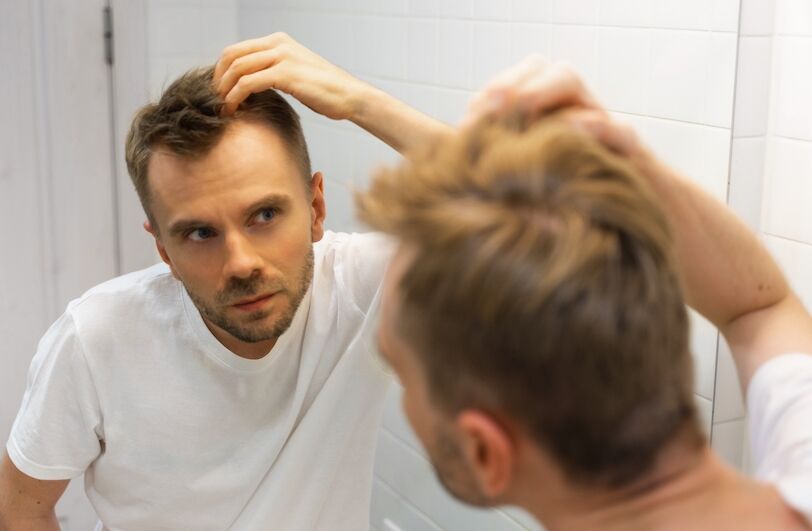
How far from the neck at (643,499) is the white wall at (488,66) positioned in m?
0.57

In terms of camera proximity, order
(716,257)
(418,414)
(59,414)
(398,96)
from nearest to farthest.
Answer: (418,414) → (716,257) → (59,414) → (398,96)

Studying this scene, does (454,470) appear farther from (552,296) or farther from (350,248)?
(350,248)

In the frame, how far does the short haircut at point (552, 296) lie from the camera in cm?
72

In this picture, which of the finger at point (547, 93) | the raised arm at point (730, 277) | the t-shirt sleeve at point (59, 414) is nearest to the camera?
the finger at point (547, 93)

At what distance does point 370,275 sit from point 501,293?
79 centimetres

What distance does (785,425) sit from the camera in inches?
35.5

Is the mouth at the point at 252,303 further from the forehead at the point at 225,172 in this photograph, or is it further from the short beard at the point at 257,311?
the forehead at the point at 225,172

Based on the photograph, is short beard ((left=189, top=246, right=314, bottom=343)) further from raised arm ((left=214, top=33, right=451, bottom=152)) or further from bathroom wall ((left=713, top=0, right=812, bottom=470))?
bathroom wall ((left=713, top=0, right=812, bottom=470))

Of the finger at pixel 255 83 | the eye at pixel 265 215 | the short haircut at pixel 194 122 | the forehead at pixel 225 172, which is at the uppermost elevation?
the finger at pixel 255 83

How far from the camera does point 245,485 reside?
1.51 metres

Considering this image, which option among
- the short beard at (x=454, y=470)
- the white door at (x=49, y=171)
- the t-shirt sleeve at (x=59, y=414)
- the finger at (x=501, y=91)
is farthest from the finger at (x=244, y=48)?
the white door at (x=49, y=171)

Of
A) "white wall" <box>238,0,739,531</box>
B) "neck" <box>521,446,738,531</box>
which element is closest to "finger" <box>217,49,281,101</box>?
"white wall" <box>238,0,739,531</box>

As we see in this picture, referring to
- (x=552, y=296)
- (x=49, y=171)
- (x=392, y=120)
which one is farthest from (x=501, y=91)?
(x=49, y=171)

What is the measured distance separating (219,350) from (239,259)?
0.17m
